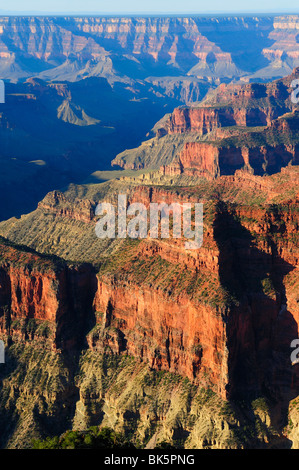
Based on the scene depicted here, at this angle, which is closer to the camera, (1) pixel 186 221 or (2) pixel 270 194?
(1) pixel 186 221

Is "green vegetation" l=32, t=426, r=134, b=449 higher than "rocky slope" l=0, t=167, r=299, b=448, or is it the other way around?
"rocky slope" l=0, t=167, r=299, b=448

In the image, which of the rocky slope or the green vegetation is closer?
the green vegetation

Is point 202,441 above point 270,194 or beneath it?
beneath

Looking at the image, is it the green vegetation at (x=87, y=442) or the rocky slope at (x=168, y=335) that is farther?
the rocky slope at (x=168, y=335)

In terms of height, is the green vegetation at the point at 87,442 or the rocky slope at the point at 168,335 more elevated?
the rocky slope at the point at 168,335

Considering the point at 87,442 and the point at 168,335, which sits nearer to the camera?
the point at 87,442

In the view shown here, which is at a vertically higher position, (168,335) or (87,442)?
(168,335)

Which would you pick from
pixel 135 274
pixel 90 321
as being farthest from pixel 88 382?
pixel 135 274
